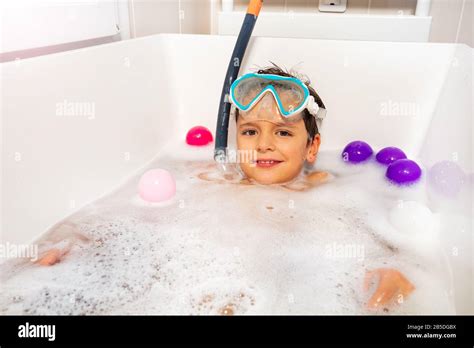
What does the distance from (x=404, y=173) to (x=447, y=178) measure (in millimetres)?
152

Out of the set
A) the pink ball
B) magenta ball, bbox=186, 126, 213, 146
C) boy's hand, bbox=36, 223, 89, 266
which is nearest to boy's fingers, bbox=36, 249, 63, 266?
boy's hand, bbox=36, 223, 89, 266

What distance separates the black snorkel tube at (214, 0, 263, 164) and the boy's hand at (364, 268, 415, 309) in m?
0.74

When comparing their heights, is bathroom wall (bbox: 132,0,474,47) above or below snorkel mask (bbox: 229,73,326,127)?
above

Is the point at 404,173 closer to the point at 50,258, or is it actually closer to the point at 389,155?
the point at 389,155

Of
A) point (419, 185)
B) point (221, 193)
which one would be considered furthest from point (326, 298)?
point (419, 185)

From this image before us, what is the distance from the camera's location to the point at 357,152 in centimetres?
160

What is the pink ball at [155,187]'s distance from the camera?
1288 mm

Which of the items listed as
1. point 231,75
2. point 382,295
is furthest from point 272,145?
point 382,295

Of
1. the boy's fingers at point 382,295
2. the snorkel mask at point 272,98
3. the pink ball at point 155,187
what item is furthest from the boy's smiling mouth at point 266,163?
the boy's fingers at point 382,295

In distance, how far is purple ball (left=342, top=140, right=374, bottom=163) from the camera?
160cm

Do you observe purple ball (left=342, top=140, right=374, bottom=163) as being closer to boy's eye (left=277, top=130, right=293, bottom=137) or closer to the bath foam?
the bath foam
